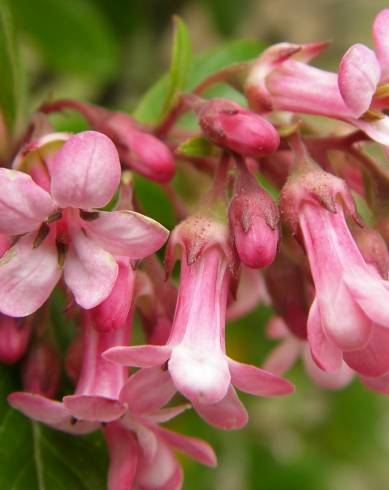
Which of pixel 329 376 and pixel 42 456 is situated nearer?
pixel 42 456

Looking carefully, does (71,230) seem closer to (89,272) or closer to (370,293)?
(89,272)

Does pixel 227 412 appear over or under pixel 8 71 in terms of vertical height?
under

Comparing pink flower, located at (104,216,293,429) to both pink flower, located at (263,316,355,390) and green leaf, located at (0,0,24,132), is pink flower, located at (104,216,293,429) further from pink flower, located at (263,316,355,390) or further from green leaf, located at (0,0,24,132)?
green leaf, located at (0,0,24,132)

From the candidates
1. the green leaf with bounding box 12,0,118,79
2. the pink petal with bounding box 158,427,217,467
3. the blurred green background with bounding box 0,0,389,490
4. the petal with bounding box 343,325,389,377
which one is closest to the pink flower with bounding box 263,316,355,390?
the pink petal with bounding box 158,427,217,467

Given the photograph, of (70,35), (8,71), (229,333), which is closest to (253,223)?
(8,71)

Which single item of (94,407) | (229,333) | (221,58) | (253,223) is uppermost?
(253,223)

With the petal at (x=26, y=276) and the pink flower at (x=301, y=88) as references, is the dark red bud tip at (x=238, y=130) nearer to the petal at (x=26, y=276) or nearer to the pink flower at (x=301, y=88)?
the pink flower at (x=301, y=88)
